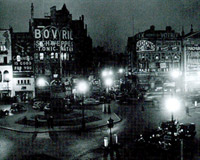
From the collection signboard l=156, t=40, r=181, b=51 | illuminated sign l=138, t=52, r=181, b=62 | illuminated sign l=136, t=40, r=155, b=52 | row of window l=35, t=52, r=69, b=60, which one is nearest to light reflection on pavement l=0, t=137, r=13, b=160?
row of window l=35, t=52, r=69, b=60

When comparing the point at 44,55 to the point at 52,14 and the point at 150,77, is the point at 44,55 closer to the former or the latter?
the point at 52,14

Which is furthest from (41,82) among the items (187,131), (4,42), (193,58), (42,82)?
(187,131)

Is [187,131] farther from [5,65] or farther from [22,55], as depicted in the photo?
[5,65]

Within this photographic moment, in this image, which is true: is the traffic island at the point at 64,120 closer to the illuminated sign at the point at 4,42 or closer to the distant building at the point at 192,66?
the illuminated sign at the point at 4,42

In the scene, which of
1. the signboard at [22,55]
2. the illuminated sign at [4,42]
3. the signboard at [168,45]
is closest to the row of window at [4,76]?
the signboard at [22,55]

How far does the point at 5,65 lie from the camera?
2319 inches

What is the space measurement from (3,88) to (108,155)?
47.6m

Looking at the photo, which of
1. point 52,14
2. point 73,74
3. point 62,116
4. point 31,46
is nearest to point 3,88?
point 31,46

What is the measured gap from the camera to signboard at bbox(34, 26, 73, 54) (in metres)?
47.8

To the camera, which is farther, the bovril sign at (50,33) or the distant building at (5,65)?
the distant building at (5,65)

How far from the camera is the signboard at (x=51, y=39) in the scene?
4778 cm

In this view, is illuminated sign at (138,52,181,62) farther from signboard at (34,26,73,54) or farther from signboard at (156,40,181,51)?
signboard at (34,26,73,54)

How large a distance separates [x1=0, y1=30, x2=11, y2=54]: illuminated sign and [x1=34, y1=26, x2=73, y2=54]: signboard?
781 cm

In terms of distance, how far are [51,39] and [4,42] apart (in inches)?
593
